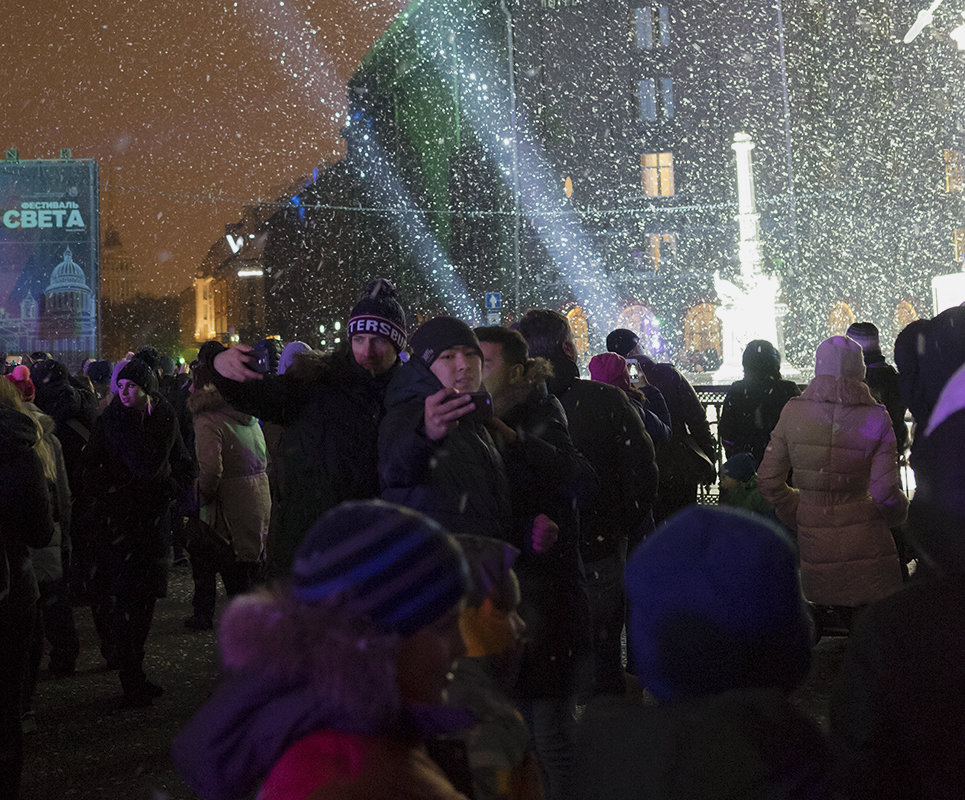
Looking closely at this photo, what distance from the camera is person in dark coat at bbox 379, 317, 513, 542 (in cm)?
326

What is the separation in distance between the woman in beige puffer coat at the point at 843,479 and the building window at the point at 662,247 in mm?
44733

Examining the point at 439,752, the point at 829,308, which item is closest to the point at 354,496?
the point at 439,752

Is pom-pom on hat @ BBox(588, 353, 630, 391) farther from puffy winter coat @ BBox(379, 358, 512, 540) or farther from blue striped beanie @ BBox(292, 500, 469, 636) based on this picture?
blue striped beanie @ BBox(292, 500, 469, 636)

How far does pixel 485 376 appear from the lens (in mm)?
3951

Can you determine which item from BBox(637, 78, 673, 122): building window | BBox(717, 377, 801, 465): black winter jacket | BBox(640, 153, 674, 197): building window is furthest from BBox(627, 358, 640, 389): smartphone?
BBox(637, 78, 673, 122): building window

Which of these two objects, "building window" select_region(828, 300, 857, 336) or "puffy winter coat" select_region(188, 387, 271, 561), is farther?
"building window" select_region(828, 300, 857, 336)

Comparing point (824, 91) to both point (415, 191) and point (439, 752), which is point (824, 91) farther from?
point (439, 752)

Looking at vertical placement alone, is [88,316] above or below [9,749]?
above

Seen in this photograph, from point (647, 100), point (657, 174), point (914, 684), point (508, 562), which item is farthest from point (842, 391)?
point (647, 100)

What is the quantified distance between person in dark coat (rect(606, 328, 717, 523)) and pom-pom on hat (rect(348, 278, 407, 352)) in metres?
2.54

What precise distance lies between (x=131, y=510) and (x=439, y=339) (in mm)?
3385

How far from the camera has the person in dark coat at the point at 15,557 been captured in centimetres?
389

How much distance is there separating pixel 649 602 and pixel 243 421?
5.90 m

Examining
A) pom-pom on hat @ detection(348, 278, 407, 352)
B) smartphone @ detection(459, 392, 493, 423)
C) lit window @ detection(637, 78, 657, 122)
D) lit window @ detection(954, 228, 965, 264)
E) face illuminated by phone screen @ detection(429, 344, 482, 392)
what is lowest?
smartphone @ detection(459, 392, 493, 423)
